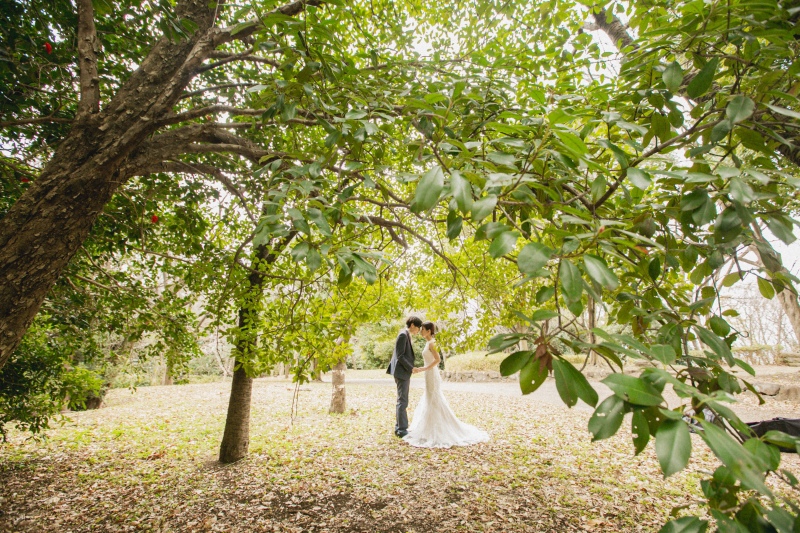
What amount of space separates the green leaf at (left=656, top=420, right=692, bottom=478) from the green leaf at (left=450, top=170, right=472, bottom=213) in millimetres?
554

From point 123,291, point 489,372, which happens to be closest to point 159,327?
point 123,291

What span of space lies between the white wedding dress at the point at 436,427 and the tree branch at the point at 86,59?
16.2 feet

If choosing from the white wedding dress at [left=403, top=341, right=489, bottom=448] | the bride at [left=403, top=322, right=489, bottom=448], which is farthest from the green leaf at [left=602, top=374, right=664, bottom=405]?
the white wedding dress at [left=403, top=341, right=489, bottom=448]

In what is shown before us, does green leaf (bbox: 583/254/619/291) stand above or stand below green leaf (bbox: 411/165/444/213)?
below

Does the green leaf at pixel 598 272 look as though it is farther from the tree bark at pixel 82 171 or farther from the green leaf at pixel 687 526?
the tree bark at pixel 82 171

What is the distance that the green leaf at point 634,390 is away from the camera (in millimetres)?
674

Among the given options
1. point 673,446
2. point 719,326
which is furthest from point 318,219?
point 719,326

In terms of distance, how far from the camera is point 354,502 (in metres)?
3.65

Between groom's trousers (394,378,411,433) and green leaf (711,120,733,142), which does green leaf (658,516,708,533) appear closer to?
green leaf (711,120,733,142)

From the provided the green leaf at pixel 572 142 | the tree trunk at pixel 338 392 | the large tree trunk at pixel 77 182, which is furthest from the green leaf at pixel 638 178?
the tree trunk at pixel 338 392

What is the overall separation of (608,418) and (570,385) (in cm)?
9

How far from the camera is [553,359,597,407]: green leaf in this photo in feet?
2.48

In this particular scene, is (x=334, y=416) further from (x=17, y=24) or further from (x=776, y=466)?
(x=776, y=466)

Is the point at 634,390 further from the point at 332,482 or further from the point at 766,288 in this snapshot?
the point at 332,482
